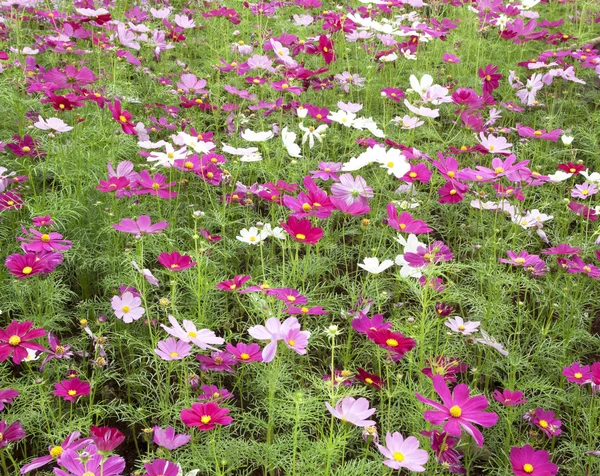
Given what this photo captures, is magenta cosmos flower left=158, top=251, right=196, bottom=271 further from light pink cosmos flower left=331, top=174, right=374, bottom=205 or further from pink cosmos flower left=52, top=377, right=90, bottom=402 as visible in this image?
light pink cosmos flower left=331, top=174, right=374, bottom=205

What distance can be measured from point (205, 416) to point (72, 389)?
337 mm

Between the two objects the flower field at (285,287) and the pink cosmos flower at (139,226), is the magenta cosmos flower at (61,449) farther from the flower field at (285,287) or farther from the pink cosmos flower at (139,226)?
the pink cosmos flower at (139,226)

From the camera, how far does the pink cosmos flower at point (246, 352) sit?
1.38m

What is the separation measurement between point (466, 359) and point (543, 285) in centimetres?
44

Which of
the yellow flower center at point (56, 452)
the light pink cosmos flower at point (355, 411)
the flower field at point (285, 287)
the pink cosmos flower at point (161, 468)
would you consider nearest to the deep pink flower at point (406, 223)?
the flower field at point (285, 287)

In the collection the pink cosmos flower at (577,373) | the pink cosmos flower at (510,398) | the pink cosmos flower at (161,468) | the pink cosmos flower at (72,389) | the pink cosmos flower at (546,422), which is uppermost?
the pink cosmos flower at (161,468)

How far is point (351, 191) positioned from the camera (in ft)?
6.01

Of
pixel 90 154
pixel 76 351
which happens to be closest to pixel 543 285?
pixel 76 351

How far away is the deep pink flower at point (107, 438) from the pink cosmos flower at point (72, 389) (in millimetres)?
145

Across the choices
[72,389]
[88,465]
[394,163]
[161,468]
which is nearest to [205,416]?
[161,468]

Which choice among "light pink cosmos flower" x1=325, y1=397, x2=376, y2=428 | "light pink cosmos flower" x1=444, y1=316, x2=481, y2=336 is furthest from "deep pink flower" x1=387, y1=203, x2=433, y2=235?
"light pink cosmos flower" x1=325, y1=397, x2=376, y2=428

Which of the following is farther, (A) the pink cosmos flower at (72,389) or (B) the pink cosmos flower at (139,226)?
(B) the pink cosmos flower at (139,226)

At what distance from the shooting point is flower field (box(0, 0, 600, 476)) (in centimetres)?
133

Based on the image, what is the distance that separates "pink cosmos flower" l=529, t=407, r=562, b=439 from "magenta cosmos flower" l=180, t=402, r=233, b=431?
0.74m
